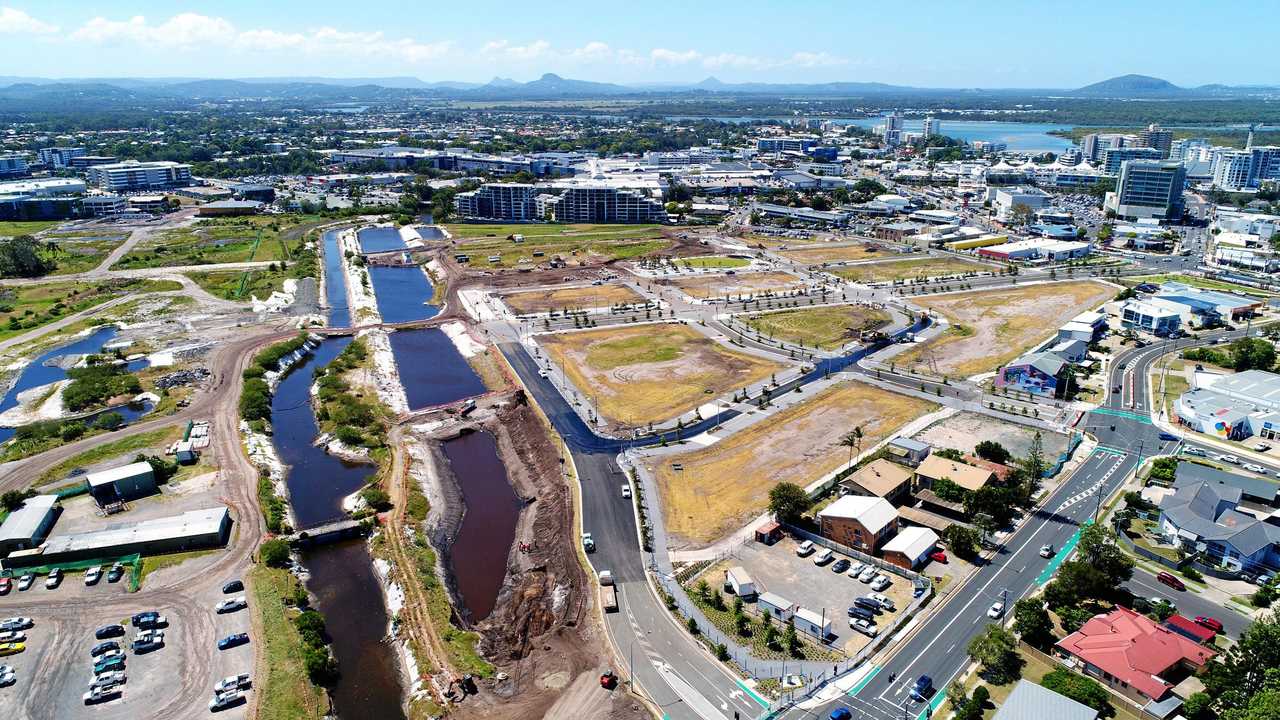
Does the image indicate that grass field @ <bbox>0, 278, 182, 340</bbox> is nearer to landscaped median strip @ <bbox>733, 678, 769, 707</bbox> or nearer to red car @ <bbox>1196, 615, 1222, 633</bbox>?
landscaped median strip @ <bbox>733, 678, 769, 707</bbox>

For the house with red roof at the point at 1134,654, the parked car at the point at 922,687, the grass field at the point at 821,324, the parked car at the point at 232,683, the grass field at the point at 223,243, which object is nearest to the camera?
the house with red roof at the point at 1134,654

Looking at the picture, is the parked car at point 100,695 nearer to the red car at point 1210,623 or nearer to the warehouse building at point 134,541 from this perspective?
the warehouse building at point 134,541

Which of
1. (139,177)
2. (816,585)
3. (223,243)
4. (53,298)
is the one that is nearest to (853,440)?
(816,585)

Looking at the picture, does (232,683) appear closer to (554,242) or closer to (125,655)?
(125,655)

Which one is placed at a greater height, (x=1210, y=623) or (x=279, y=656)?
(x=1210, y=623)

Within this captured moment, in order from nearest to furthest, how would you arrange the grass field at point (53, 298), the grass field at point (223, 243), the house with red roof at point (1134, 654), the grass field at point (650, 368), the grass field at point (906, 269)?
1. the house with red roof at point (1134, 654)
2. the grass field at point (650, 368)
3. the grass field at point (53, 298)
4. the grass field at point (906, 269)
5. the grass field at point (223, 243)

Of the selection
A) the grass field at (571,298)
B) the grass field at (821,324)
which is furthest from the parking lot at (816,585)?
the grass field at (571,298)

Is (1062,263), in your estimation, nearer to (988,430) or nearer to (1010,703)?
(988,430)
